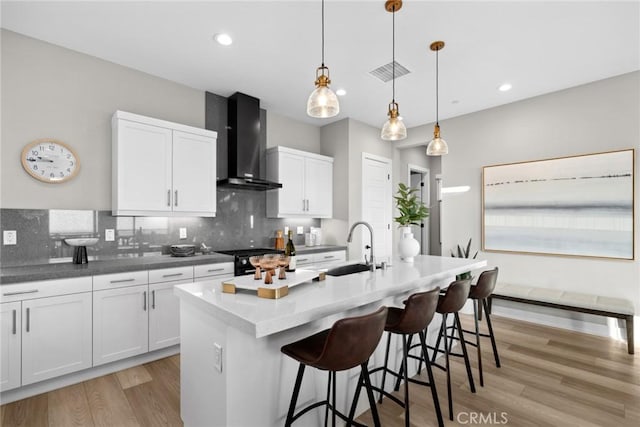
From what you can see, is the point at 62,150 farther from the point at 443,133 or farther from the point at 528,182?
the point at 528,182

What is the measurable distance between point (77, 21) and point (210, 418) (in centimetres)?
310

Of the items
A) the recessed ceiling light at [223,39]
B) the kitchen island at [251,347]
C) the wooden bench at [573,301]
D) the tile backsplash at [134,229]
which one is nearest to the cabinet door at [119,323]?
the tile backsplash at [134,229]

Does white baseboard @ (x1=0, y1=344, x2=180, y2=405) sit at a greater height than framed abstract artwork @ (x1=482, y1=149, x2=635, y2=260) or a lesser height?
lesser

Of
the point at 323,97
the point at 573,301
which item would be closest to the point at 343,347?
the point at 323,97

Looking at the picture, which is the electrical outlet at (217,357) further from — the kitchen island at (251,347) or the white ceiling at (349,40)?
the white ceiling at (349,40)

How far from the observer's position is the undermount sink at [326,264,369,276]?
240 cm

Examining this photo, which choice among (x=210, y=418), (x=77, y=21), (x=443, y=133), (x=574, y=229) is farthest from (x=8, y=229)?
(x=574, y=229)

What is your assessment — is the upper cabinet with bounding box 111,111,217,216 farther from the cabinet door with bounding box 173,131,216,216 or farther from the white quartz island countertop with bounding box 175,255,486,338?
the white quartz island countertop with bounding box 175,255,486,338

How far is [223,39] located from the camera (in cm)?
272

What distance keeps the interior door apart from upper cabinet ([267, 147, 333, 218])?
0.59 metres

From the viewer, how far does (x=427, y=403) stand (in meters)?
2.22

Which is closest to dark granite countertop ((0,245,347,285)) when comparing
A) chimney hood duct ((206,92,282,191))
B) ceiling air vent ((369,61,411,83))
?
chimney hood duct ((206,92,282,191))

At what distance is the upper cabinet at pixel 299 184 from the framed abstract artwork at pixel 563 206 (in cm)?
232

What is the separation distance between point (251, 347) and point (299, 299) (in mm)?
323
